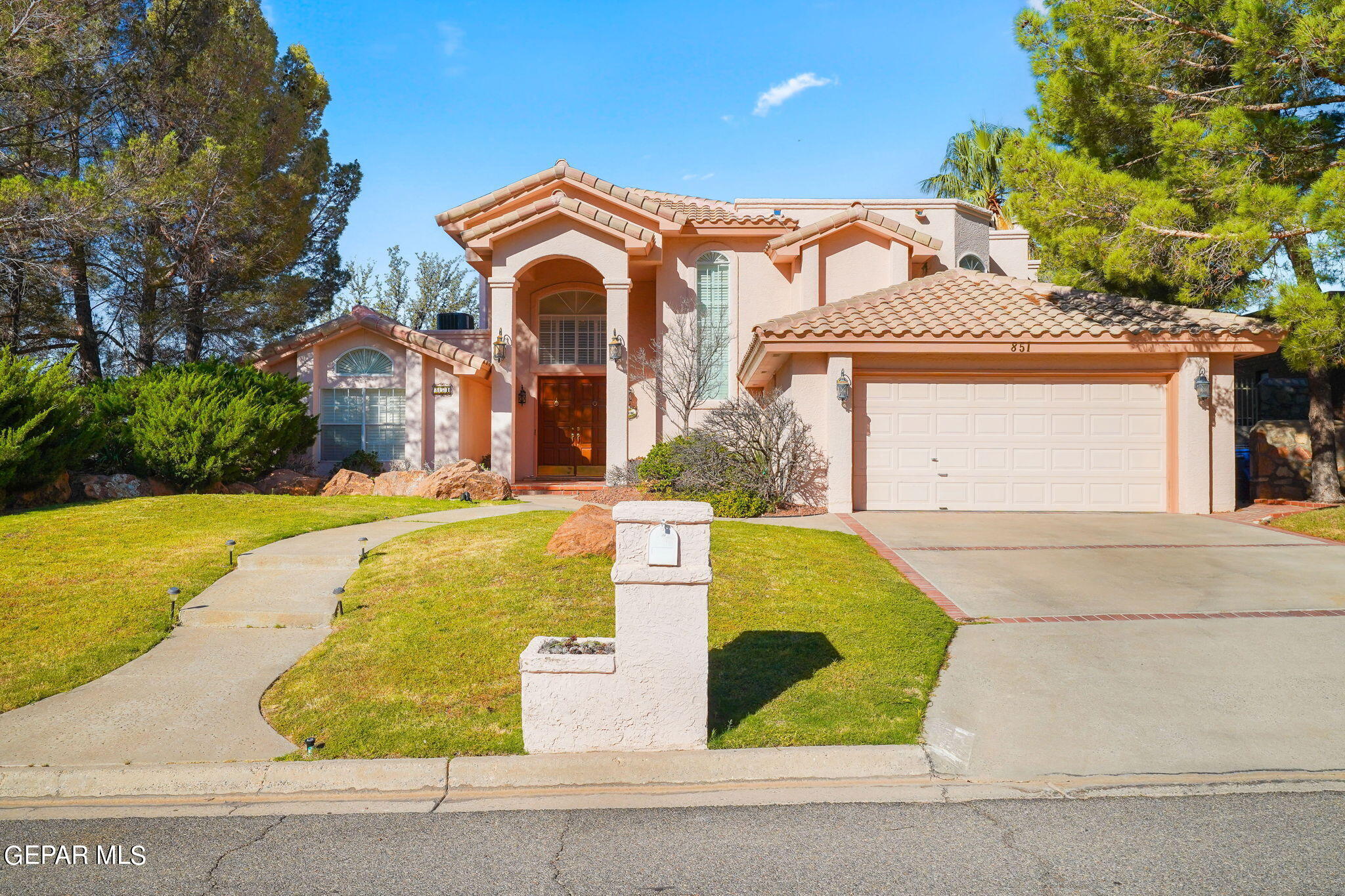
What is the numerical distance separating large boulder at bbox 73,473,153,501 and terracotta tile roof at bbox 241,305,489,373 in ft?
14.9

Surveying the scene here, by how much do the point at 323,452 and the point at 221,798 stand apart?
14924 mm

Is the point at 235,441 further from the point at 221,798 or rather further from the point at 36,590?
→ the point at 221,798

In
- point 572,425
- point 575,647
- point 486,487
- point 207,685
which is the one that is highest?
point 572,425

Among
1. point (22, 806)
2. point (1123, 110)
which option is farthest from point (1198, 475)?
point (22, 806)

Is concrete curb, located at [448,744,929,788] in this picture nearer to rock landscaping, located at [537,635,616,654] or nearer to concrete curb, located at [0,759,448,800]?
concrete curb, located at [0,759,448,800]

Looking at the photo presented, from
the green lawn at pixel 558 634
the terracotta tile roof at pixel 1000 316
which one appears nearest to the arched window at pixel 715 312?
the terracotta tile roof at pixel 1000 316

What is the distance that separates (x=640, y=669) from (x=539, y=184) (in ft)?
53.3

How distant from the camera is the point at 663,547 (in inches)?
181

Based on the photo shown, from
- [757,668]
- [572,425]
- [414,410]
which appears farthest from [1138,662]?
[572,425]

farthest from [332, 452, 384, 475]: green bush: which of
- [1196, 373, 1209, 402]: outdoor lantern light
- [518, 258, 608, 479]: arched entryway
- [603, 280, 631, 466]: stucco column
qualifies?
[1196, 373, 1209, 402]: outdoor lantern light

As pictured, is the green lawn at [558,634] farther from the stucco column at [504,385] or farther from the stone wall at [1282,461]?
the stone wall at [1282,461]

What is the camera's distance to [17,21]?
14758 mm

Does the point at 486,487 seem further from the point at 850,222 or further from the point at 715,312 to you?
the point at 850,222

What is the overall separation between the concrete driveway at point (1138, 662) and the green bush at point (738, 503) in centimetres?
300
